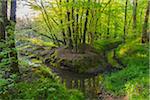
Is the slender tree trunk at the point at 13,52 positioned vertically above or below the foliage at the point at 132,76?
above

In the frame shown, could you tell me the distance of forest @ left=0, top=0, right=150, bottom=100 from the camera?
29.6ft

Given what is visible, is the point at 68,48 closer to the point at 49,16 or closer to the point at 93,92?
the point at 49,16

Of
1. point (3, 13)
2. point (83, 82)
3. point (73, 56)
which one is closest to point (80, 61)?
point (73, 56)

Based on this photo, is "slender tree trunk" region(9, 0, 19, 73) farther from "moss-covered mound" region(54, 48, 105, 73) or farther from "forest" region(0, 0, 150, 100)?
"moss-covered mound" region(54, 48, 105, 73)

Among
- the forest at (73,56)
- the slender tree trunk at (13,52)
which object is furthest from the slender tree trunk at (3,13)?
the slender tree trunk at (13,52)

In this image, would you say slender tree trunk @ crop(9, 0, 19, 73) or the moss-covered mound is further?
the moss-covered mound

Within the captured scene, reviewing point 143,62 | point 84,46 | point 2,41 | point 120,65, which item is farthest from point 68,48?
point 2,41

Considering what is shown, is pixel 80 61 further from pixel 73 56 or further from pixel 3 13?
pixel 3 13

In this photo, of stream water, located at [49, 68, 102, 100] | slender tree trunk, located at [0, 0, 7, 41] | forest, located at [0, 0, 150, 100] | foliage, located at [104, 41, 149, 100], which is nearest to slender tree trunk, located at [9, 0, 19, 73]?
forest, located at [0, 0, 150, 100]

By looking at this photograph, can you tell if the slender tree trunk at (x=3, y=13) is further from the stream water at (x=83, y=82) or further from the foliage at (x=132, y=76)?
the foliage at (x=132, y=76)

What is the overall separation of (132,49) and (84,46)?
4.31m

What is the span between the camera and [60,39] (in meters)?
22.1

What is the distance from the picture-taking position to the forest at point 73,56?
9016 mm

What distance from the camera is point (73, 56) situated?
17.5 m
